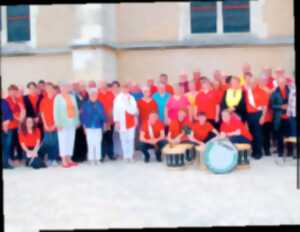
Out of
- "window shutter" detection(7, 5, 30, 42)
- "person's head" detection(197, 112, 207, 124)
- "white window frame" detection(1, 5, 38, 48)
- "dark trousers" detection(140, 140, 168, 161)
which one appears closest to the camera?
"person's head" detection(197, 112, 207, 124)

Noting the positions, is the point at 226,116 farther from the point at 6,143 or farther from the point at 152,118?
the point at 6,143

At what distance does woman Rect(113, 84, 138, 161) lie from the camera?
909 centimetres

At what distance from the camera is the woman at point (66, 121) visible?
28.9 ft

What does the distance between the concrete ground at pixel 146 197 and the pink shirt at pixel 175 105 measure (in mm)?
925

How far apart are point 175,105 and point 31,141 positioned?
269 cm

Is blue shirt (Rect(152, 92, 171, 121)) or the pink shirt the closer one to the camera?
the pink shirt

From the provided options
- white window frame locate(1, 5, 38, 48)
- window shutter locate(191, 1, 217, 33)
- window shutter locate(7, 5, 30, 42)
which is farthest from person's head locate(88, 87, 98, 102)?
window shutter locate(7, 5, 30, 42)

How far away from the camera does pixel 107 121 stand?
927cm

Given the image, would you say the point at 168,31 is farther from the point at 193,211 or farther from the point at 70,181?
the point at 193,211

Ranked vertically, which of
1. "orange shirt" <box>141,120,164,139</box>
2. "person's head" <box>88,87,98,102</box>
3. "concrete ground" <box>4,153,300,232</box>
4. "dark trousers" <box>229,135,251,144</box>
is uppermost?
"person's head" <box>88,87,98,102</box>

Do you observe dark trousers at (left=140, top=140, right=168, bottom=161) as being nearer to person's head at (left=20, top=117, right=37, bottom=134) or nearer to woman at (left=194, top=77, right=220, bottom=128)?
woman at (left=194, top=77, right=220, bottom=128)

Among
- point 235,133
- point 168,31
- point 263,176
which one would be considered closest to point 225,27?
point 168,31

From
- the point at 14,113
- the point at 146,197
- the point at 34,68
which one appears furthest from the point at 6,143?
the point at 34,68

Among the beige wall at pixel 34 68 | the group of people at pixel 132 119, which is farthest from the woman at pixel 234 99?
the beige wall at pixel 34 68
